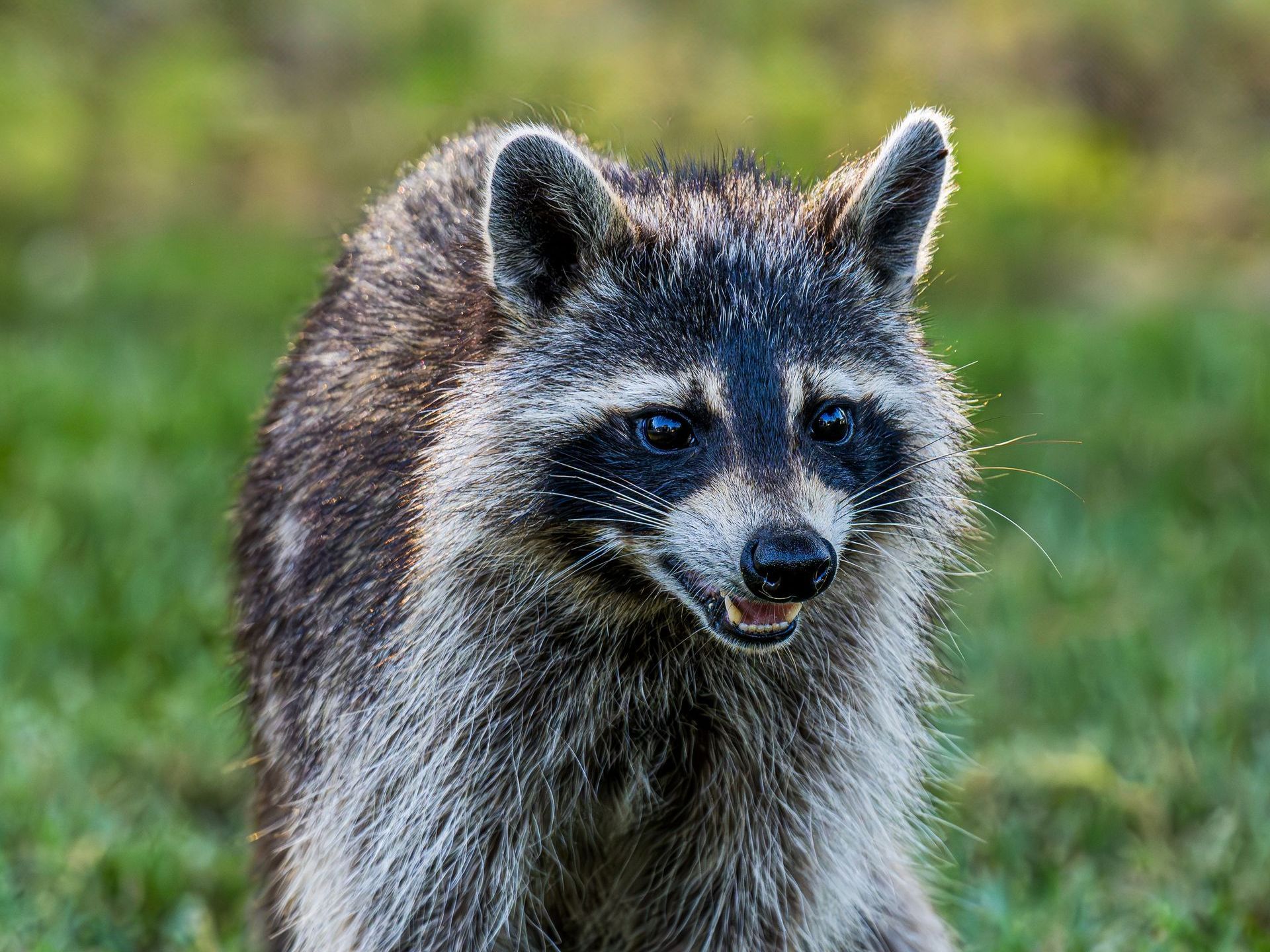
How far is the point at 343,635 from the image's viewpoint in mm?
3334

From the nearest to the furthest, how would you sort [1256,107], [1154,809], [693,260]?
[693,260] → [1154,809] → [1256,107]

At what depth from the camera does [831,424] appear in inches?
120

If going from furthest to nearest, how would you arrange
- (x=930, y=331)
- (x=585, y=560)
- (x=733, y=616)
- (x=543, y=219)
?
1. (x=930, y=331)
2. (x=543, y=219)
3. (x=585, y=560)
4. (x=733, y=616)

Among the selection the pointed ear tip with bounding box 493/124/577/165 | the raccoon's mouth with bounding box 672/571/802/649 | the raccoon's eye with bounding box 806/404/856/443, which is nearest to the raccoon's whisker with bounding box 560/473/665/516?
the raccoon's mouth with bounding box 672/571/802/649

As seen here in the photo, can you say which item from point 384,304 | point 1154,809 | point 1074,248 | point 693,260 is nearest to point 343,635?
point 384,304

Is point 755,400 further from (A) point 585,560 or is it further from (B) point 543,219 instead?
(B) point 543,219

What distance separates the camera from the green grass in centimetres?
409

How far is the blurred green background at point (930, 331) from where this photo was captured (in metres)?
4.33

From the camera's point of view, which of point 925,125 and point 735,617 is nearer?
point 735,617

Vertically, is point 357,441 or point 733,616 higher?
point 357,441

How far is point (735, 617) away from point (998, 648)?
266 cm

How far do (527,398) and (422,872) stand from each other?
3.16 feet

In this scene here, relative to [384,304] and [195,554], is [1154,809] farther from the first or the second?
[195,554]

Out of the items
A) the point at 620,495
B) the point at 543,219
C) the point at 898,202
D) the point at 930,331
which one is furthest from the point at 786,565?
the point at 930,331
